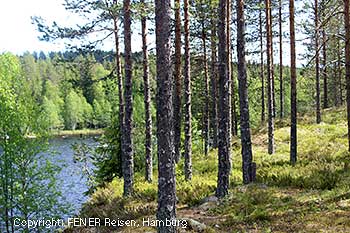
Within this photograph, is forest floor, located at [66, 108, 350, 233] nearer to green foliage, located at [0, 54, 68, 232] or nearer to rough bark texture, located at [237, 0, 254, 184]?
rough bark texture, located at [237, 0, 254, 184]

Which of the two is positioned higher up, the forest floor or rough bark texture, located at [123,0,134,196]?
rough bark texture, located at [123,0,134,196]

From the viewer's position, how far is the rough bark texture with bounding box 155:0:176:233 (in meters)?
6.56

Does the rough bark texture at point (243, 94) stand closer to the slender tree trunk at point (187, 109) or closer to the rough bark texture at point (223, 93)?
the rough bark texture at point (223, 93)

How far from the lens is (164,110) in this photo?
259 inches

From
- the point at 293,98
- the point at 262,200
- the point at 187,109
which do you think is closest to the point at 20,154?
the point at 187,109

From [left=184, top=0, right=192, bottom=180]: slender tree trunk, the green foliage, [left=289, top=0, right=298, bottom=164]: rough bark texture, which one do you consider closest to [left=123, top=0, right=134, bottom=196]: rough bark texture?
[left=184, top=0, right=192, bottom=180]: slender tree trunk

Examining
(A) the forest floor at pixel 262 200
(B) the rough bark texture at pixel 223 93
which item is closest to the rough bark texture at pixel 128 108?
(A) the forest floor at pixel 262 200

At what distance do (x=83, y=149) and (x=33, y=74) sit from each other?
296 feet

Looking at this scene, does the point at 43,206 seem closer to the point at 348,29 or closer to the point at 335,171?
the point at 335,171

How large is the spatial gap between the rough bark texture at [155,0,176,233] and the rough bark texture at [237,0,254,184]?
5.25m

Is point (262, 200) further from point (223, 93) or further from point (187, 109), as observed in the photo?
point (187, 109)

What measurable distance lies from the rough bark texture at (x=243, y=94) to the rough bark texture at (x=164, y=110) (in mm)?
5249

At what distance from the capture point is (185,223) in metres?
8.12

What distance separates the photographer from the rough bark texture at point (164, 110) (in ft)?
21.5
